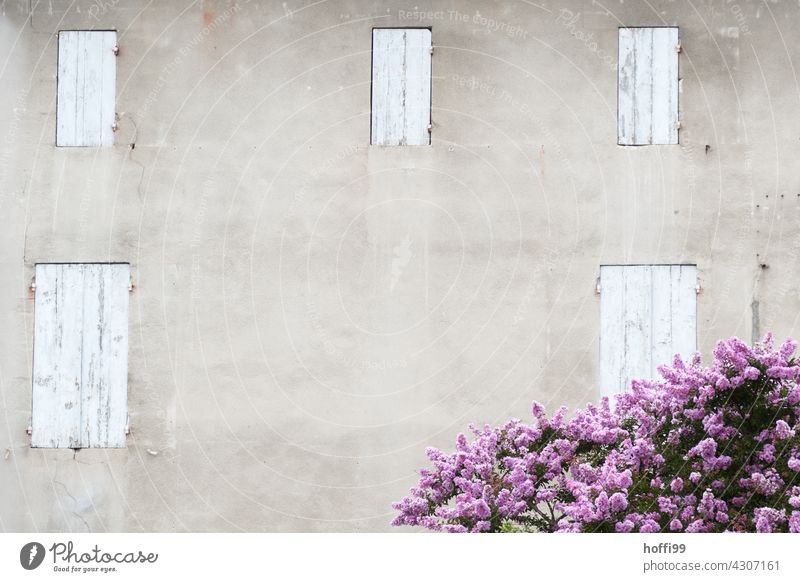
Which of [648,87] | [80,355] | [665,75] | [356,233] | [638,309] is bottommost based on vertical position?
[80,355]

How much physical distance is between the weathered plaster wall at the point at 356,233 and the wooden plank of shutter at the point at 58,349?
0.18 m

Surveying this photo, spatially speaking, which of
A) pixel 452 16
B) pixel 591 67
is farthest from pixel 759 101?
pixel 452 16

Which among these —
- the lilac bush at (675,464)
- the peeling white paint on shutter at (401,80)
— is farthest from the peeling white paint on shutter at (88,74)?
the lilac bush at (675,464)

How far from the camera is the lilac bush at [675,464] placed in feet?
33.8

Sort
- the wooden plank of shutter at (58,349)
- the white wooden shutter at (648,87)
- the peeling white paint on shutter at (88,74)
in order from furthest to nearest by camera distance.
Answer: the peeling white paint on shutter at (88,74) < the wooden plank of shutter at (58,349) < the white wooden shutter at (648,87)

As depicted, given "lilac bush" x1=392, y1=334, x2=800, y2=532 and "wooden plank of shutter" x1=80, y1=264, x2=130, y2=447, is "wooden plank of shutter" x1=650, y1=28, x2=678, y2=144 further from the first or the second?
"wooden plank of shutter" x1=80, y1=264, x2=130, y2=447

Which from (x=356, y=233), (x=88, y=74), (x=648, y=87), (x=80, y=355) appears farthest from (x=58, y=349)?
(x=648, y=87)

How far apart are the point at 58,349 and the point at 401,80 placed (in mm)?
5167

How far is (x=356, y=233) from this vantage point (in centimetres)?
1473

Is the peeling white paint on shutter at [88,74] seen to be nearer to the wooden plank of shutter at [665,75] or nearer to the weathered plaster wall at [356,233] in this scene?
the weathered plaster wall at [356,233]

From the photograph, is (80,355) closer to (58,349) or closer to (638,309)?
(58,349)

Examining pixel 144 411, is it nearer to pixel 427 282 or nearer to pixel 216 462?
pixel 216 462

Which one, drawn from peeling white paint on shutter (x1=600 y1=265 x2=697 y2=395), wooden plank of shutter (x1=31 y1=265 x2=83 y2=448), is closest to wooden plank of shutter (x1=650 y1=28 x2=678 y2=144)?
peeling white paint on shutter (x1=600 y1=265 x2=697 y2=395)

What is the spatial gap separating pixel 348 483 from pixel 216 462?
5.11ft
